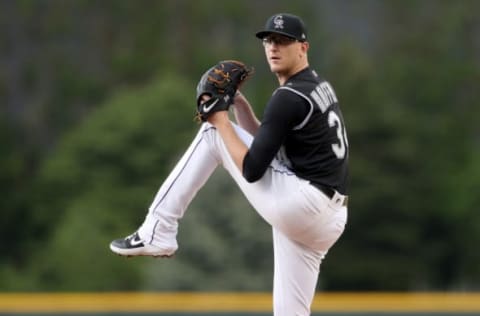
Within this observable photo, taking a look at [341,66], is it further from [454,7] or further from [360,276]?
[360,276]

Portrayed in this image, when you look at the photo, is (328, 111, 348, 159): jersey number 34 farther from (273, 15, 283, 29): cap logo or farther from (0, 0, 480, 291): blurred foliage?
(0, 0, 480, 291): blurred foliage

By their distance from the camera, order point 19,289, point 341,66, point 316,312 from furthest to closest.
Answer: point 341,66 → point 19,289 → point 316,312

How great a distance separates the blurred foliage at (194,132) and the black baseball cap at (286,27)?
20.0 m

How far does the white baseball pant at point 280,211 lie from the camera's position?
614 centimetres

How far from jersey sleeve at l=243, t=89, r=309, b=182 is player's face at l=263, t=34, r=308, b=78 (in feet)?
0.60

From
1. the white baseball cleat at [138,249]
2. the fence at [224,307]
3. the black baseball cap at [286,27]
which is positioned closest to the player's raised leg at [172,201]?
the white baseball cleat at [138,249]

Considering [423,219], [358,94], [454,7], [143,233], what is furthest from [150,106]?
[143,233]

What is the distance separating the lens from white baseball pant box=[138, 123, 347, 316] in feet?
20.2

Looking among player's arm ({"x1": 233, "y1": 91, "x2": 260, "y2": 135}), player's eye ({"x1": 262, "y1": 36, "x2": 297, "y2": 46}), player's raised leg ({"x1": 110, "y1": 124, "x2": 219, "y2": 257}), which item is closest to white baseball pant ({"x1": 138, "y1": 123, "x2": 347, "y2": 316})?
player's raised leg ({"x1": 110, "y1": 124, "x2": 219, "y2": 257})

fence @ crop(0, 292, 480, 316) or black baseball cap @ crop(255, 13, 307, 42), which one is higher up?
black baseball cap @ crop(255, 13, 307, 42)

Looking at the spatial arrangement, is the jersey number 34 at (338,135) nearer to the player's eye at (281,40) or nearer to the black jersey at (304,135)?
the black jersey at (304,135)

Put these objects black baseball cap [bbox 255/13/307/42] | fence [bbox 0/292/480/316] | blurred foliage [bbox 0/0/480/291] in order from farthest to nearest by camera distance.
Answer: blurred foliage [bbox 0/0/480/291], fence [bbox 0/292/480/316], black baseball cap [bbox 255/13/307/42]

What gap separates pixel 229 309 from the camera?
11859 millimetres

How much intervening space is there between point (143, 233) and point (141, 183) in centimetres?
3223
